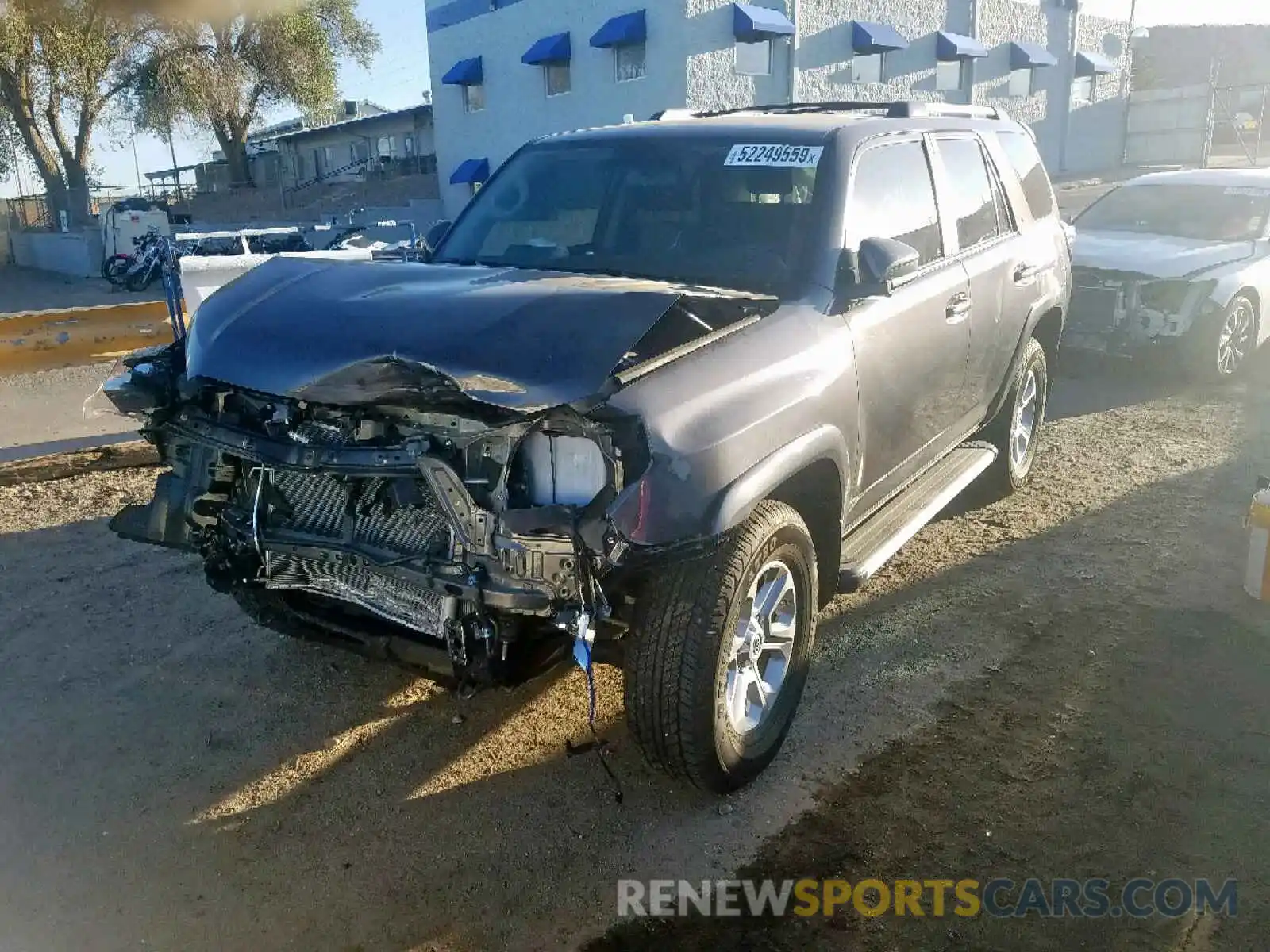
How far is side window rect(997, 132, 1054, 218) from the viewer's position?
5.65 metres

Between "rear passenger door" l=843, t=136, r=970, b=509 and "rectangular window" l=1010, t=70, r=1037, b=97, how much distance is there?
2940 centimetres

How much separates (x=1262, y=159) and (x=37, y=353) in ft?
102

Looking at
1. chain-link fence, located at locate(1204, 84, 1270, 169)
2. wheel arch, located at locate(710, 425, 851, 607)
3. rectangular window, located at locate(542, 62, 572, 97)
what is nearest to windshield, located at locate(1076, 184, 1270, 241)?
wheel arch, located at locate(710, 425, 851, 607)

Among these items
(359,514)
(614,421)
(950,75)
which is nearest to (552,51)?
(950,75)

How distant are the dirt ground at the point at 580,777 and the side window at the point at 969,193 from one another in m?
1.61

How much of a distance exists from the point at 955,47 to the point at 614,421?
27843 mm

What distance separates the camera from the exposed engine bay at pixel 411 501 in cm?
275

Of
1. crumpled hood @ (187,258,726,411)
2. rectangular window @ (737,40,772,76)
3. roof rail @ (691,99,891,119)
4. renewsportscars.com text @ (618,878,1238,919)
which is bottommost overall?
renewsportscars.com text @ (618,878,1238,919)

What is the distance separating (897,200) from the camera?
14.0 ft

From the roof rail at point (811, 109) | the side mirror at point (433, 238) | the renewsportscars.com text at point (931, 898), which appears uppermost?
the roof rail at point (811, 109)

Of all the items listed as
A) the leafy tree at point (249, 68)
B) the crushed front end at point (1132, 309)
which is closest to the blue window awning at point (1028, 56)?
the leafy tree at point (249, 68)

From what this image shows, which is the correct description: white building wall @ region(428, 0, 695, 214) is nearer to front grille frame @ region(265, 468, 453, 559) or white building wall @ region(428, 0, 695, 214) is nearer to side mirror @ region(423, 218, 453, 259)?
side mirror @ region(423, 218, 453, 259)

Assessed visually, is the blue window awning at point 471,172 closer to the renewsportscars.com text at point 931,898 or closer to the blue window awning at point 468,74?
the blue window awning at point 468,74

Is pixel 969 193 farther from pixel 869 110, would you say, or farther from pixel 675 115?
pixel 675 115
